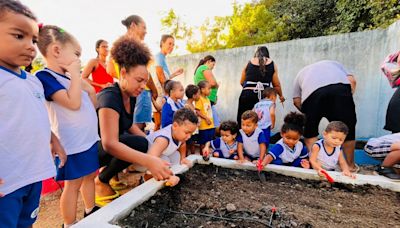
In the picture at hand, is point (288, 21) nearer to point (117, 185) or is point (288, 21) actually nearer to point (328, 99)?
point (328, 99)

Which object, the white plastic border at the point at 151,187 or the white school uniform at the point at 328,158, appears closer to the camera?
the white plastic border at the point at 151,187

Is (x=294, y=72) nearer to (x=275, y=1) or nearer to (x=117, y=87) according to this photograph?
(x=117, y=87)

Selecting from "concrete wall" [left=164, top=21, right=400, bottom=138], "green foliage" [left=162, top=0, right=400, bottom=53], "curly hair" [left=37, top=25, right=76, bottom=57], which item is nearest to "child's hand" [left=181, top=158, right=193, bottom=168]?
"curly hair" [left=37, top=25, right=76, bottom=57]

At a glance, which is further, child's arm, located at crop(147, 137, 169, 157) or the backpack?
the backpack

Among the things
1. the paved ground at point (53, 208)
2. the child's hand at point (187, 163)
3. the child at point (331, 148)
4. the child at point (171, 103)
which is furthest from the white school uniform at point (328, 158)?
the paved ground at point (53, 208)

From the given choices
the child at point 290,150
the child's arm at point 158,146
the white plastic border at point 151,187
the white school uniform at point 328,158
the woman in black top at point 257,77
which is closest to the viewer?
the white plastic border at point 151,187

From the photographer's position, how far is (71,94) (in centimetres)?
160

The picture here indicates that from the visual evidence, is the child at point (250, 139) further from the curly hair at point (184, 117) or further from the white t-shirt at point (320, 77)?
the curly hair at point (184, 117)

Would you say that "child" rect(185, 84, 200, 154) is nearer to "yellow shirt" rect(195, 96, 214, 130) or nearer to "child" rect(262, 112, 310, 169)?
"yellow shirt" rect(195, 96, 214, 130)

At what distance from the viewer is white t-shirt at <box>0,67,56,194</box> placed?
117 centimetres

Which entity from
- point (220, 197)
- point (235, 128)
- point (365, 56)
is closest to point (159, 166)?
point (220, 197)

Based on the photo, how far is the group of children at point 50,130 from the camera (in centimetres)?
117

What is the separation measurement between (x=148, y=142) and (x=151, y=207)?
0.83 metres

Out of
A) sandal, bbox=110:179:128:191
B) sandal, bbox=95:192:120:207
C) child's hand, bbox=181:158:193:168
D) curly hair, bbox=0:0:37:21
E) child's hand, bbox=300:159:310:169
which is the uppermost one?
curly hair, bbox=0:0:37:21
